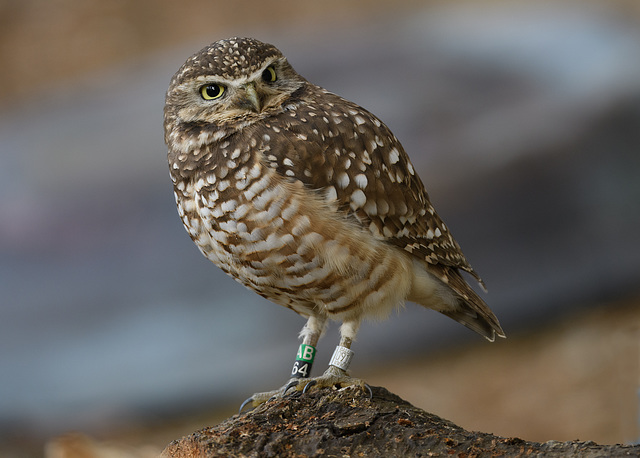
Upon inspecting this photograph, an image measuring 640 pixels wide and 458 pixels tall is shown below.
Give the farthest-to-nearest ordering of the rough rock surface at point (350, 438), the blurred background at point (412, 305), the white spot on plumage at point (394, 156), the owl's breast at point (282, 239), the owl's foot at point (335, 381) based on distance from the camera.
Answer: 1. the blurred background at point (412, 305)
2. the white spot on plumage at point (394, 156)
3. the owl's foot at point (335, 381)
4. the owl's breast at point (282, 239)
5. the rough rock surface at point (350, 438)

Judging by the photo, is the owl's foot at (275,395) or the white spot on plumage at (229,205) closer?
the white spot on plumage at (229,205)

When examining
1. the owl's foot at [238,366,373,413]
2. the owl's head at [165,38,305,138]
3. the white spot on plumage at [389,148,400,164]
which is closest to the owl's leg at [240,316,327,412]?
the owl's foot at [238,366,373,413]

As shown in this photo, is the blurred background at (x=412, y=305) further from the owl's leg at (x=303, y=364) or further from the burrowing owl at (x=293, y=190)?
the burrowing owl at (x=293, y=190)

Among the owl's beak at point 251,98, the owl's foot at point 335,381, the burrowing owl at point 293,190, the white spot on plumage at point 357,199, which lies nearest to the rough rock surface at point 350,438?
the owl's foot at point 335,381

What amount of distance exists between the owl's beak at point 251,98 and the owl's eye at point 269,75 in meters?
0.08

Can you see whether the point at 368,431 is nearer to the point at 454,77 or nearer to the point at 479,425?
the point at 479,425

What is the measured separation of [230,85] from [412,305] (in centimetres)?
240

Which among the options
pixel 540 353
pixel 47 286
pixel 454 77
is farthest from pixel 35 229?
pixel 540 353

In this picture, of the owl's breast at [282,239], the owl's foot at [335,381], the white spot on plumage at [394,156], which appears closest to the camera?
the owl's breast at [282,239]

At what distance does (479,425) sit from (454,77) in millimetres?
1974

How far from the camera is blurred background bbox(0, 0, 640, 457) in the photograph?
4.02 m

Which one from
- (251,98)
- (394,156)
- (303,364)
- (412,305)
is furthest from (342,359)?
(412,305)

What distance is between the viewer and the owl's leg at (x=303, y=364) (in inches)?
83.0

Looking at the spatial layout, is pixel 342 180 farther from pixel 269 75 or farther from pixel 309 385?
pixel 309 385
